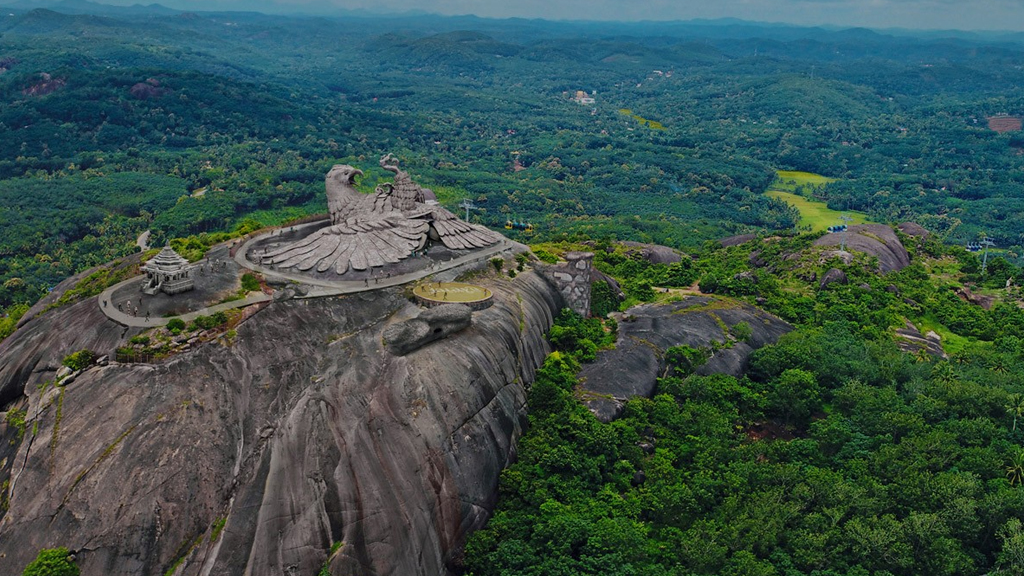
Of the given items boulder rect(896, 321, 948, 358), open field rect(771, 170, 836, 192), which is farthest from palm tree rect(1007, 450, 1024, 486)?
open field rect(771, 170, 836, 192)

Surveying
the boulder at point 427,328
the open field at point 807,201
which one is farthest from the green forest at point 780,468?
the open field at point 807,201

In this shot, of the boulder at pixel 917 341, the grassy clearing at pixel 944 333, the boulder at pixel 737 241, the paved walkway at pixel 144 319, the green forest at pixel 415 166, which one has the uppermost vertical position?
the paved walkway at pixel 144 319

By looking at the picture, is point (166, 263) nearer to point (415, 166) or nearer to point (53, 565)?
point (53, 565)

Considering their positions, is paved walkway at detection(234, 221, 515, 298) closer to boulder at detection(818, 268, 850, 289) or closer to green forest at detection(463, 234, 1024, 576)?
green forest at detection(463, 234, 1024, 576)

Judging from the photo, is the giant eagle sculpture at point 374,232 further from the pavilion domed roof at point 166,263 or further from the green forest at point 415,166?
the green forest at point 415,166

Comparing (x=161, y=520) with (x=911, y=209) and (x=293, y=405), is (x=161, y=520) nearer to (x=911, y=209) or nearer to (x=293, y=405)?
(x=293, y=405)

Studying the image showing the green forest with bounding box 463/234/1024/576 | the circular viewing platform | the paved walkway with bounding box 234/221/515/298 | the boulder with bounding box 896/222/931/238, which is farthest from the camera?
the boulder with bounding box 896/222/931/238
